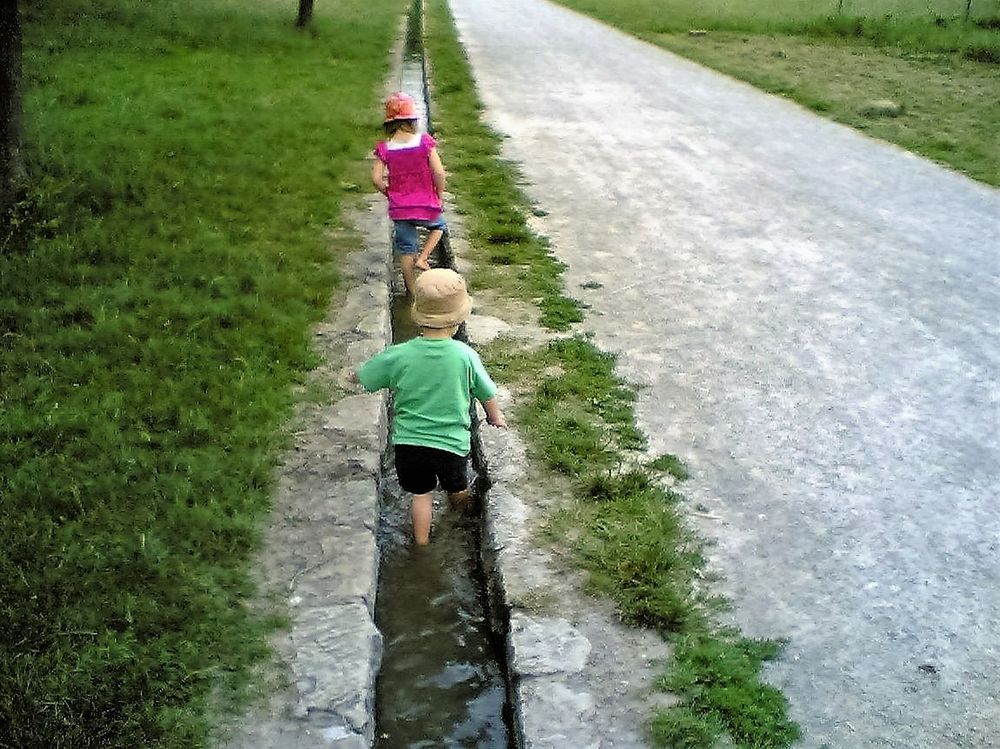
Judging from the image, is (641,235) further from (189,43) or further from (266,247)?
(189,43)

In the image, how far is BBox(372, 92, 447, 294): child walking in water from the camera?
6145mm

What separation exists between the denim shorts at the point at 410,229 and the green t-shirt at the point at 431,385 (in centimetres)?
279

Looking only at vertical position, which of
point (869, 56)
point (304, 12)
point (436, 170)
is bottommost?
point (436, 170)

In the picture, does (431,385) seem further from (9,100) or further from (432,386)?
(9,100)

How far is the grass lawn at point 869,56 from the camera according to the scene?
1189 centimetres

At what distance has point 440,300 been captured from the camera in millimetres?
3590

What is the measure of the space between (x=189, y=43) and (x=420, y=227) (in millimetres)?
8808

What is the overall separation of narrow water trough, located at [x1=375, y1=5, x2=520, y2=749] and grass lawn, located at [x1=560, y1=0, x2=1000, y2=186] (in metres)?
7.91

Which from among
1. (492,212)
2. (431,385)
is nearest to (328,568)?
(431,385)

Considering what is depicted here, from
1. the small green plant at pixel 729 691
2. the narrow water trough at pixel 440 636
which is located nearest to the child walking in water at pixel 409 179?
the narrow water trough at pixel 440 636

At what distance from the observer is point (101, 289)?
5410 millimetres

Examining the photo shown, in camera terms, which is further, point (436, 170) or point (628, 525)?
point (436, 170)

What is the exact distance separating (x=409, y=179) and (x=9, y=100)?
2.76 m

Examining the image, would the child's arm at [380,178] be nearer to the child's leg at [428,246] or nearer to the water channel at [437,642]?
the child's leg at [428,246]
